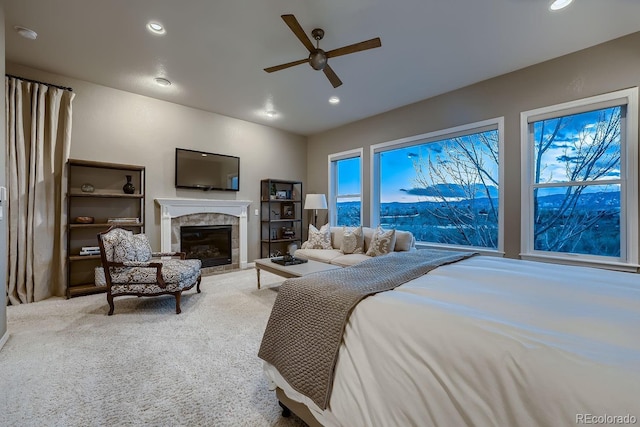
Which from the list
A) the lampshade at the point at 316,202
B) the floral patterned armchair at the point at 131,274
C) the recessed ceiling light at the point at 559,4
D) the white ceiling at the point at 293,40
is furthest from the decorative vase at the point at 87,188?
the recessed ceiling light at the point at 559,4

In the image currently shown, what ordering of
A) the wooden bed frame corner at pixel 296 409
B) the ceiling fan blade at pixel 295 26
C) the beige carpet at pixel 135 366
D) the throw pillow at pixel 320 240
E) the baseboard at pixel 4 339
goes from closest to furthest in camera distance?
the wooden bed frame corner at pixel 296 409 < the beige carpet at pixel 135 366 < the ceiling fan blade at pixel 295 26 < the baseboard at pixel 4 339 < the throw pillow at pixel 320 240

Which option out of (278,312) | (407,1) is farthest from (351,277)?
(407,1)

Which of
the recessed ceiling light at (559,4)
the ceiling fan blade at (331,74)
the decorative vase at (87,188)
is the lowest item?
the decorative vase at (87,188)

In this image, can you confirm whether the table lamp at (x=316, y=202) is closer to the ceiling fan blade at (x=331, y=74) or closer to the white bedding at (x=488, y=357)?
the ceiling fan blade at (x=331, y=74)

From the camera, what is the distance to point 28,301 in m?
3.15

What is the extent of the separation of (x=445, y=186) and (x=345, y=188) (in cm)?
202

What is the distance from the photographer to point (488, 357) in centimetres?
80

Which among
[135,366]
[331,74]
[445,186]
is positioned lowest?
[135,366]

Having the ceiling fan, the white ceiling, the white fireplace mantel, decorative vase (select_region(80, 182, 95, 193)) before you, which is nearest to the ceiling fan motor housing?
the ceiling fan

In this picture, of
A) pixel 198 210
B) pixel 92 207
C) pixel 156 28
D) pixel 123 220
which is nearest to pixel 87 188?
pixel 92 207

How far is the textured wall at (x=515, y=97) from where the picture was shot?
2680 millimetres

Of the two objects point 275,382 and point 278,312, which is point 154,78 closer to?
point 278,312

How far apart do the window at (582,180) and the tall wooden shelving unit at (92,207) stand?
209 inches

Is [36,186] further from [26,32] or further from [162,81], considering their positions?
[162,81]
